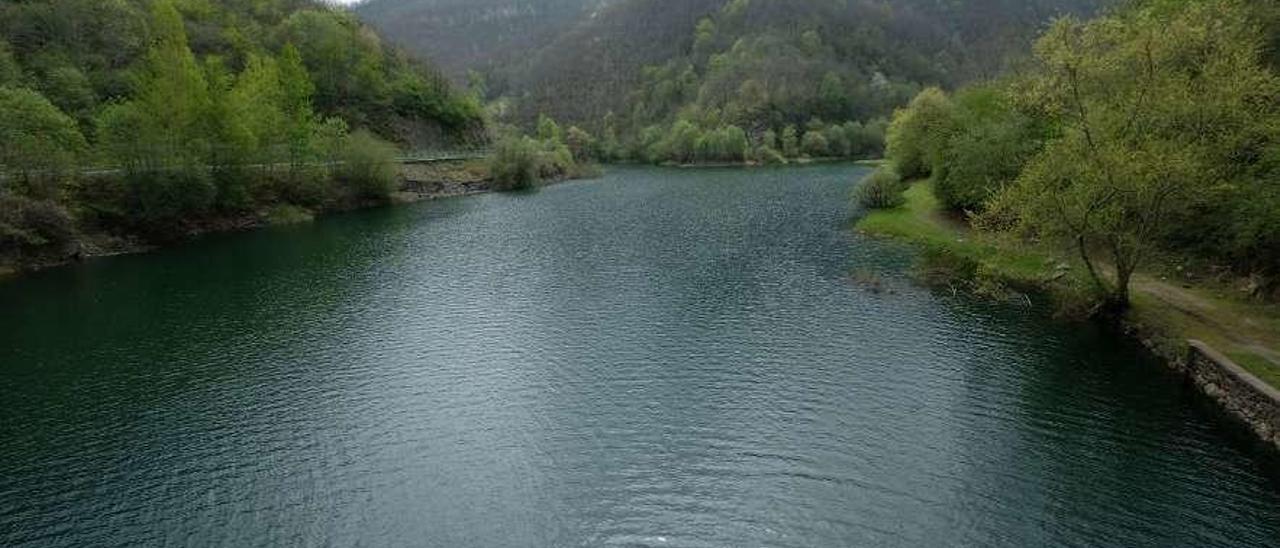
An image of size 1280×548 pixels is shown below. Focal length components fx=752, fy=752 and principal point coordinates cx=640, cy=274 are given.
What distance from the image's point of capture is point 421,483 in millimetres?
26703

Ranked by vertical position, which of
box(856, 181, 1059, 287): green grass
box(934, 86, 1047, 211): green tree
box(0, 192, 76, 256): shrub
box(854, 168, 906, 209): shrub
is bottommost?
box(0, 192, 76, 256): shrub

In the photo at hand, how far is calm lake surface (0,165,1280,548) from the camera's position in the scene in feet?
78.4

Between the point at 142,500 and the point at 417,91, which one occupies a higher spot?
the point at 417,91

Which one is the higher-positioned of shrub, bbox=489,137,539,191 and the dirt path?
shrub, bbox=489,137,539,191

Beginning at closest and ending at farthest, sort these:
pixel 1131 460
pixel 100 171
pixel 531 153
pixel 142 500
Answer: pixel 142 500, pixel 1131 460, pixel 100 171, pixel 531 153

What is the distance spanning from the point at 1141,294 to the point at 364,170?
96914 millimetres

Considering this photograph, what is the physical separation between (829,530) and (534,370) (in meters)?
18.5

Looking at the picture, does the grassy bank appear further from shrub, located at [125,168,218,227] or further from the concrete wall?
shrub, located at [125,168,218,227]

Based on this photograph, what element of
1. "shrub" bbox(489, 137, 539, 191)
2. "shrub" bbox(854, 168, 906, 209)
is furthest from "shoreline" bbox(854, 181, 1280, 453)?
"shrub" bbox(489, 137, 539, 191)

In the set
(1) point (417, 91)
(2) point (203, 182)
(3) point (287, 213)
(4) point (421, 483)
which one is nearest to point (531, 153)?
(1) point (417, 91)

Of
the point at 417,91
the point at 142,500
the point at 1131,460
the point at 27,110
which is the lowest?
the point at 142,500

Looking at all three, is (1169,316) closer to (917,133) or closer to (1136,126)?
(1136,126)

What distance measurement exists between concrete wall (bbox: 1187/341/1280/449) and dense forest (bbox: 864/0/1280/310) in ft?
25.7

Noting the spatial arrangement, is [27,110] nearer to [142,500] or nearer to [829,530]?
[142,500]
